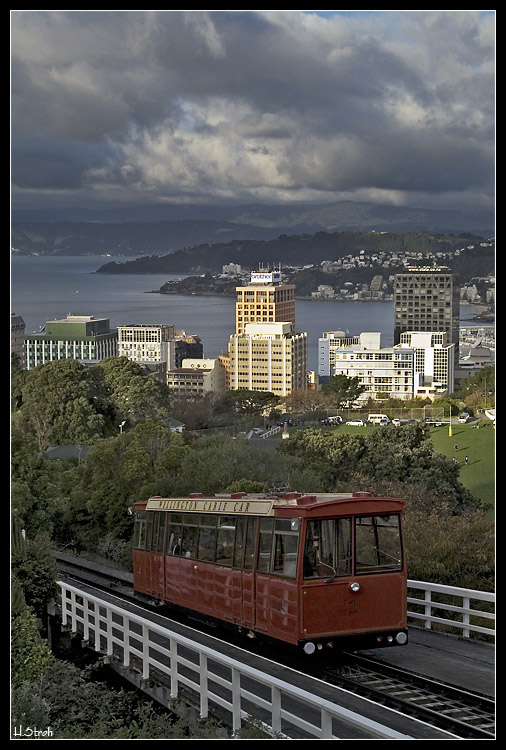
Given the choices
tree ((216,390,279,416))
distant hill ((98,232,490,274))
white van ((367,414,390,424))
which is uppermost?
distant hill ((98,232,490,274))

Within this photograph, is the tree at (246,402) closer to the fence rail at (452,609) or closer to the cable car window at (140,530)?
the cable car window at (140,530)

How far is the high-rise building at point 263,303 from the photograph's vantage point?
62844 mm

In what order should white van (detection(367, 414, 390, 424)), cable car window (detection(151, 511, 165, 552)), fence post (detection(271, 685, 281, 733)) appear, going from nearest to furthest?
fence post (detection(271, 685, 281, 733)) → cable car window (detection(151, 511, 165, 552)) → white van (detection(367, 414, 390, 424))

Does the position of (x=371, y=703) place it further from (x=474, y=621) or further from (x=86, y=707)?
(x=474, y=621)

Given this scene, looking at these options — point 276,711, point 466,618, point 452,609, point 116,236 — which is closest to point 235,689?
point 276,711

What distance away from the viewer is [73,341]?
188 ft

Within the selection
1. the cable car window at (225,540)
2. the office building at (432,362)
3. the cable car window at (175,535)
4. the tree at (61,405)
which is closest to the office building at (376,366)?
the office building at (432,362)

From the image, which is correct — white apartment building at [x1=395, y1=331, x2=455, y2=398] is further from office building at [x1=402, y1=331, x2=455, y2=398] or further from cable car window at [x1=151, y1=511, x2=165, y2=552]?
cable car window at [x1=151, y1=511, x2=165, y2=552]

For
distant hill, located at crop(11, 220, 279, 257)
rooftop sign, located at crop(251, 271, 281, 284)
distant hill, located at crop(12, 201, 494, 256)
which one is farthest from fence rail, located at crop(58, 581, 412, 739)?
rooftop sign, located at crop(251, 271, 281, 284)

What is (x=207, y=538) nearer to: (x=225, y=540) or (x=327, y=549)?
(x=225, y=540)

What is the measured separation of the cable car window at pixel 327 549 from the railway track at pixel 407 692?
3.13 feet

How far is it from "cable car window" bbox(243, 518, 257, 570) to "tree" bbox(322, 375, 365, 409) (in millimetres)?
38412

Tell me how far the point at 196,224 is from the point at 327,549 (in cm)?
4757

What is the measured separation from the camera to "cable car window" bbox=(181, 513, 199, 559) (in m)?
11.0
